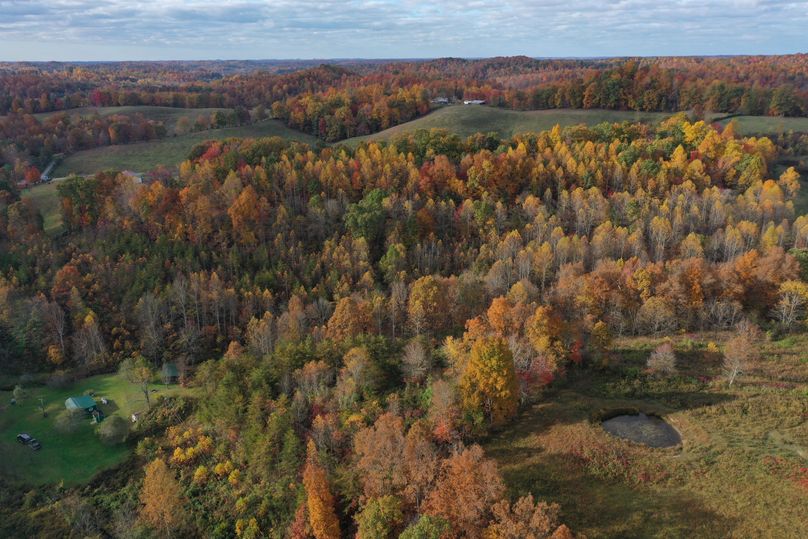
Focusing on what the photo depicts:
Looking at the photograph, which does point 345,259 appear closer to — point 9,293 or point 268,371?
point 268,371

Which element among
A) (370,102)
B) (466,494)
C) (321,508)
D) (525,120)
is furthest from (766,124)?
(321,508)

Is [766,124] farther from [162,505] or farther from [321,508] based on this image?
[162,505]

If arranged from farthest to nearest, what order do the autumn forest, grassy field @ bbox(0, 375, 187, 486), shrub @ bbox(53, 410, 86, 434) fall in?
shrub @ bbox(53, 410, 86, 434)
grassy field @ bbox(0, 375, 187, 486)
the autumn forest

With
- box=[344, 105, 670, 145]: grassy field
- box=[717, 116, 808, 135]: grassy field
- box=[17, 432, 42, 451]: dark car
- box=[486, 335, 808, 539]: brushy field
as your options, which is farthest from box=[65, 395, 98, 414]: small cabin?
box=[717, 116, 808, 135]: grassy field

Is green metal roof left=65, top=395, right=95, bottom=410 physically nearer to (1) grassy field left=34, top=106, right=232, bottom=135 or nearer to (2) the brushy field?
(2) the brushy field

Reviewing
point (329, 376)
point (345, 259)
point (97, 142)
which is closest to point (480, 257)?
point (345, 259)

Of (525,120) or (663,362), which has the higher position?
(525,120)

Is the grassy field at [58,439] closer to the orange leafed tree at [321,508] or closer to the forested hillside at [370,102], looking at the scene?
the orange leafed tree at [321,508]
